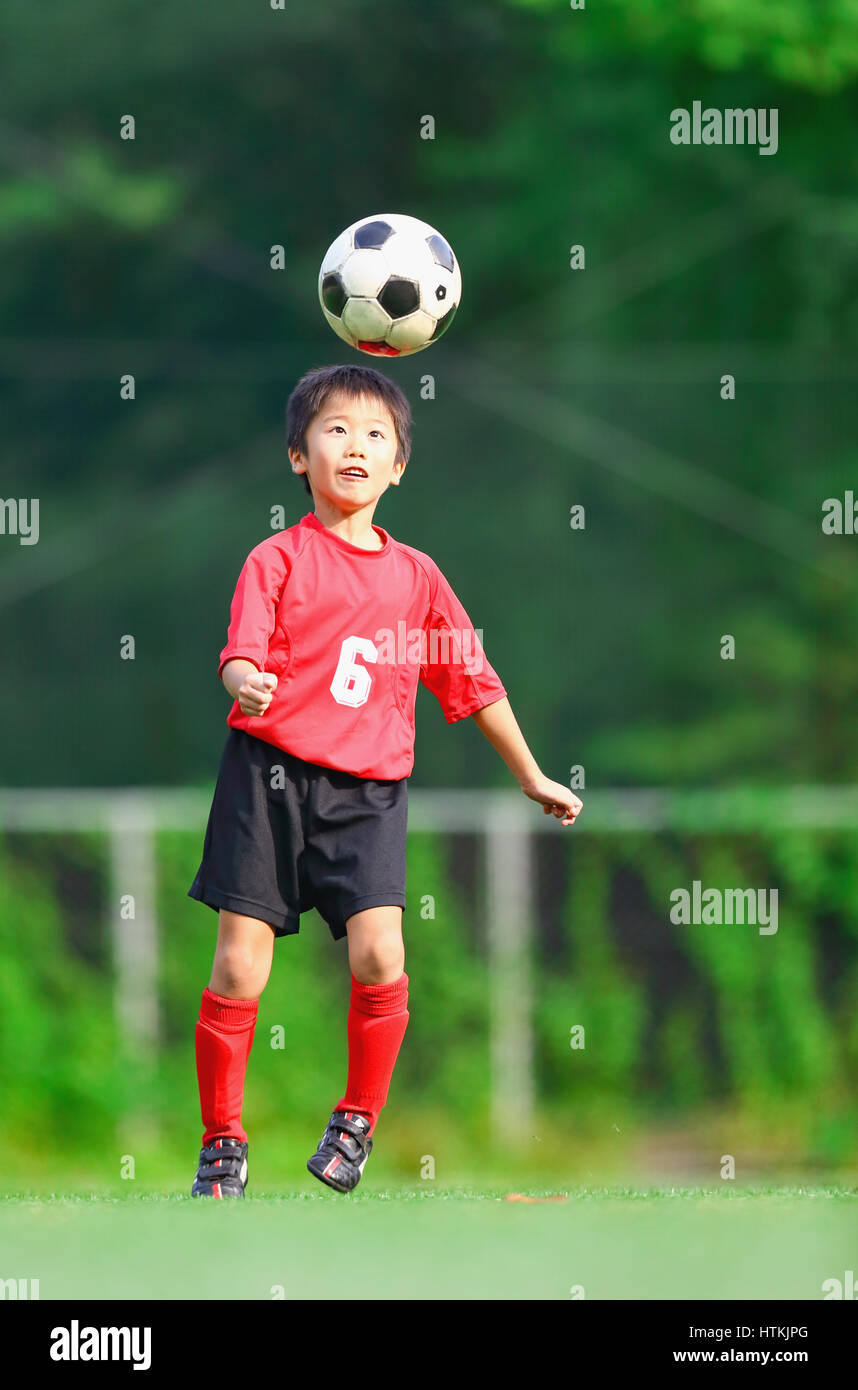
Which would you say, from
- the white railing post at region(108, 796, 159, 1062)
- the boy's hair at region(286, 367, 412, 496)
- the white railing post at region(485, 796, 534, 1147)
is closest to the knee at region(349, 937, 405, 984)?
the boy's hair at region(286, 367, 412, 496)

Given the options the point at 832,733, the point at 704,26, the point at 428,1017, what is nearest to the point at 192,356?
the point at 704,26

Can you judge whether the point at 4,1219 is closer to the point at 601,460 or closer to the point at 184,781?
the point at 184,781

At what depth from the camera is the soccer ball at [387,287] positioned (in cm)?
443

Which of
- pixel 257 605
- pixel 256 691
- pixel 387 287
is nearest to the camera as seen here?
pixel 256 691

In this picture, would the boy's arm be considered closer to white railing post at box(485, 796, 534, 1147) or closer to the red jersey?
the red jersey

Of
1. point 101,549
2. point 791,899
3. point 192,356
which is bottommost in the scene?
point 791,899

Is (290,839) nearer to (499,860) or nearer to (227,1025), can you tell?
(227,1025)

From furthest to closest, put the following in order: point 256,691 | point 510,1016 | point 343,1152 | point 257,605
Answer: point 510,1016, point 343,1152, point 257,605, point 256,691

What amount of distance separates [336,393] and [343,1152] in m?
1.80

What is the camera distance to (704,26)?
12.1m

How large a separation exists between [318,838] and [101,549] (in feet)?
34.8

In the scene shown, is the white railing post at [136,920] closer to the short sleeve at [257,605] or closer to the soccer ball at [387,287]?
the soccer ball at [387,287]

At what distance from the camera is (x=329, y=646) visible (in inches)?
159

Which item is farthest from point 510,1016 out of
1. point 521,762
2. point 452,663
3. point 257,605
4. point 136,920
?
point 257,605
